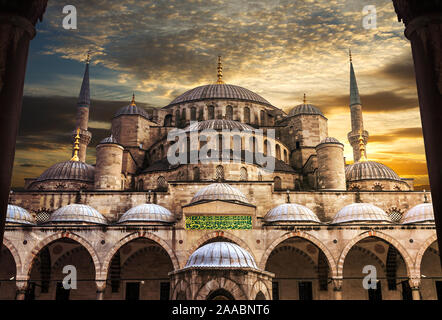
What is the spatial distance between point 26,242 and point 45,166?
27.1 feet

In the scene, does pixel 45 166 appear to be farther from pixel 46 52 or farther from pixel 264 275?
pixel 264 275

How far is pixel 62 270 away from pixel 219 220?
7.32 metres

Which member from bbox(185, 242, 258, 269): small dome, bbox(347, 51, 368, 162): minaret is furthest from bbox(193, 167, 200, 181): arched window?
bbox(185, 242, 258, 269): small dome

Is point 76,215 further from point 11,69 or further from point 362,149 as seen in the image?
point 362,149

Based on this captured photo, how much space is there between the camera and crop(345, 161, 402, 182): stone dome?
2252 centimetres

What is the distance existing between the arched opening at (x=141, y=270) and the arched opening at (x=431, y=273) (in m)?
10.4

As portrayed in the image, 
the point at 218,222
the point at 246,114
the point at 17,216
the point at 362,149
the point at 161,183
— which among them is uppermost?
the point at 246,114

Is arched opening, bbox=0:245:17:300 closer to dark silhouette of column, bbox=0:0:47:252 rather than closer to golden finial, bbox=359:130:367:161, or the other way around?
dark silhouette of column, bbox=0:0:47:252

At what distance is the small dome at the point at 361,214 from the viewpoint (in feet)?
56.5

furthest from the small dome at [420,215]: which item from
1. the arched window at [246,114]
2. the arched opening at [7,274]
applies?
the arched opening at [7,274]

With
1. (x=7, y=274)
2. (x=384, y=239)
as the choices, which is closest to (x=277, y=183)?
(x=384, y=239)

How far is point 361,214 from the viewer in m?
17.3

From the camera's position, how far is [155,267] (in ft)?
62.4

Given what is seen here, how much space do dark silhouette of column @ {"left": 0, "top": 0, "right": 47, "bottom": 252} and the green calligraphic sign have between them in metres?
13.1
